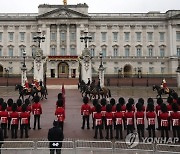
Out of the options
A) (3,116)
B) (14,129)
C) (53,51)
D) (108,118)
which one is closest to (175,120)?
(108,118)

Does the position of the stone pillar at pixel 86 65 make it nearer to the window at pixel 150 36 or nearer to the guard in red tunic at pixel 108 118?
the guard in red tunic at pixel 108 118

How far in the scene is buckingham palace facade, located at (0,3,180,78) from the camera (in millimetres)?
71375

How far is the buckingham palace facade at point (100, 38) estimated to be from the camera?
71375 millimetres

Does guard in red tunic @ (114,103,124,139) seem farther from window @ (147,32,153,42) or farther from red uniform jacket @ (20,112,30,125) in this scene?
window @ (147,32,153,42)

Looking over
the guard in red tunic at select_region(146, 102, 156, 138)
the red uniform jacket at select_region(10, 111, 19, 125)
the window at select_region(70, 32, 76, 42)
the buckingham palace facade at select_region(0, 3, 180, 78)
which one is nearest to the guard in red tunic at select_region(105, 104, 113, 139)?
the guard in red tunic at select_region(146, 102, 156, 138)

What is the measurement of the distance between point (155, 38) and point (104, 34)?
44.6 ft

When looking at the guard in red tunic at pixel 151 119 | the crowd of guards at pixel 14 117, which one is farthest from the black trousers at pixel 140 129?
the crowd of guards at pixel 14 117

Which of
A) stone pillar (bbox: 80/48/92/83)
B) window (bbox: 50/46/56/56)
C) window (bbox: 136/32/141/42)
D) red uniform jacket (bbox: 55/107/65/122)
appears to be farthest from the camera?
window (bbox: 136/32/141/42)

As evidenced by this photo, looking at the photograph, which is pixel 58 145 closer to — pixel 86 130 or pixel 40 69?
pixel 86 130

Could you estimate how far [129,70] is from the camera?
243ft

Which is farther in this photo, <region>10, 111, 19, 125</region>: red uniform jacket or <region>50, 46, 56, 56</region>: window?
<region>50, 46, 56, 56</region>: window

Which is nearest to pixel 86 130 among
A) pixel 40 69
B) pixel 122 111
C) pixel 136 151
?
pixel 122 111

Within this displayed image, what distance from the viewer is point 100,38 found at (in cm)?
7319

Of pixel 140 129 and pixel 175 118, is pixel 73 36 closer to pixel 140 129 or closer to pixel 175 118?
pixel 140 129
